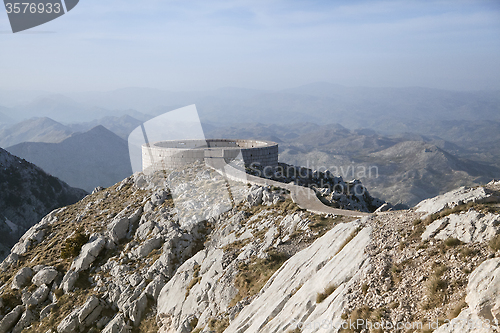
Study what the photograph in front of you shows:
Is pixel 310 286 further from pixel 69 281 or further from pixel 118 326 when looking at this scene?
pixel 69 281

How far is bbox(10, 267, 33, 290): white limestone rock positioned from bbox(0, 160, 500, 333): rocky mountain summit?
0.10 metres

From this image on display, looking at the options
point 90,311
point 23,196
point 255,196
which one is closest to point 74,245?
point 90,311

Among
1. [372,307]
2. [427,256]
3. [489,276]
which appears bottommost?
[372,307]

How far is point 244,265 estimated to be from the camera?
18703 mm

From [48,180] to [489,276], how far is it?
11702cm

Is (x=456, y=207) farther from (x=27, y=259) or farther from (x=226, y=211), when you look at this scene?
(x=27, y=259)

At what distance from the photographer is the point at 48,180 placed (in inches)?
4134

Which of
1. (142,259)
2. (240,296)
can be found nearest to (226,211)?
(142,259)

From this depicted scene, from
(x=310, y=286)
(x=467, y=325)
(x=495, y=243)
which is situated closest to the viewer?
(x=467, y=325)

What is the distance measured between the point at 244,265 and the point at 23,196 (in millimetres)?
97695

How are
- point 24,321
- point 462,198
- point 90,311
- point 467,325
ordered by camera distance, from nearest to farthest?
point 467,325 → point 462,198 → point 90,311 → point 24,321

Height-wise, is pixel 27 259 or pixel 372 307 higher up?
pixel 372 307

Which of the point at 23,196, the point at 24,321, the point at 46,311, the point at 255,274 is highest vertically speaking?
the point at 255,274

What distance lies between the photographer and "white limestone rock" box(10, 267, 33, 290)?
25.8 meters
